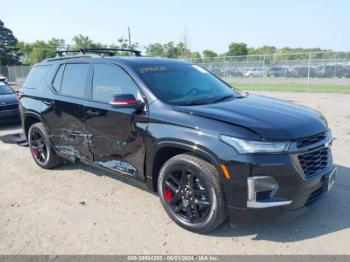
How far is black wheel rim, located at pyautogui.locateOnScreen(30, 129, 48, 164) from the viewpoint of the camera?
19.3 feet

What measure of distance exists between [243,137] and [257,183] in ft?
1.43

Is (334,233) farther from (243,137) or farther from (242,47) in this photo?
(242,47)

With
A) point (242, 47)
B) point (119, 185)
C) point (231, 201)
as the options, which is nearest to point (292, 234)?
point (231, 201)

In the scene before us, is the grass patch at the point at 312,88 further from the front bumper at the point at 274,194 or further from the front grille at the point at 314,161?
the front bumper at the point at 274,194

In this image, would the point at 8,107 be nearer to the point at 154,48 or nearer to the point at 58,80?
the point at 58,80

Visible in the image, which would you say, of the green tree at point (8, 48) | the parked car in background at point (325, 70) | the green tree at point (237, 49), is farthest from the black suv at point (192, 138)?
the green tree at point (237, 49)

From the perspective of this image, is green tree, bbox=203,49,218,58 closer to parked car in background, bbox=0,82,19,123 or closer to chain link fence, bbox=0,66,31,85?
chain link fence, bbox=0,66,31,85

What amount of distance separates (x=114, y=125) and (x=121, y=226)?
122 centimetres

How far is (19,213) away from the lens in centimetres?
427

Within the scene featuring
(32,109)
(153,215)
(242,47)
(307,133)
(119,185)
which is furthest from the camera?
(242,47)

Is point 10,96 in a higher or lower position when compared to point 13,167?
higher

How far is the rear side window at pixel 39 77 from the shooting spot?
5656mm

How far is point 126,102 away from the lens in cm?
378

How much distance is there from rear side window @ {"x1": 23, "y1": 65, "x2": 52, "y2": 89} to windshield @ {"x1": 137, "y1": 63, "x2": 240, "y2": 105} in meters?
2.19
